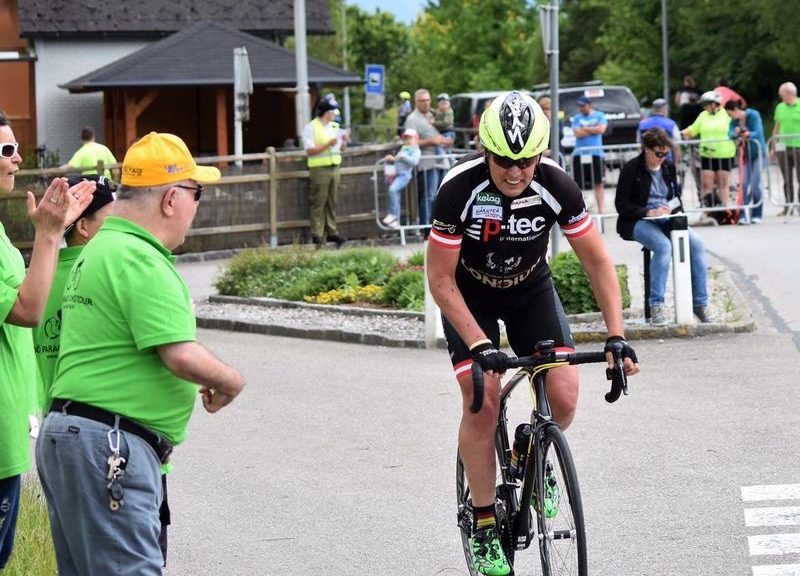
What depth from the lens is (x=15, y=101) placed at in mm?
37906

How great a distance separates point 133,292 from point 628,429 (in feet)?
19.5

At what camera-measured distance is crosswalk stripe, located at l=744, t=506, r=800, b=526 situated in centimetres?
746

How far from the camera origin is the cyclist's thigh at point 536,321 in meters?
6.48

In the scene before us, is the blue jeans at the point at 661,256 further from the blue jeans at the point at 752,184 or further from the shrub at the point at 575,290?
the blue jeans at the point at 752,184

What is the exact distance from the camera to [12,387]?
5.50 meters

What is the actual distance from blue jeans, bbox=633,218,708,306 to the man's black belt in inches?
365

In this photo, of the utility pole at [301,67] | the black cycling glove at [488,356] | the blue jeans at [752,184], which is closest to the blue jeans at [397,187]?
the utility pole at [301,67]

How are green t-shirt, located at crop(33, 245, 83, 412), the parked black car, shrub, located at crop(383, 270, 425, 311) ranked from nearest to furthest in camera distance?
green t-shirt, located at crop(33, 245, 83, 412)
shrub, located at crop(383, 270, 425, 311)
the parked black car

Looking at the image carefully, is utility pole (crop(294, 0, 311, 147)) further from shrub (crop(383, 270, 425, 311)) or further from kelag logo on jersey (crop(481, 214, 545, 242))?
kelag logo on jersey (crop(481, 214, 545, 242))

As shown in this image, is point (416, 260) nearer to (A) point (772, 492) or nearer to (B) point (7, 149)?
(A) point (772, 492)

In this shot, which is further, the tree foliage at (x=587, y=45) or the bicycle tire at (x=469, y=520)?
the tree foliage at (x=587, y=45)

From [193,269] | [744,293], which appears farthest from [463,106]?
[744,293]

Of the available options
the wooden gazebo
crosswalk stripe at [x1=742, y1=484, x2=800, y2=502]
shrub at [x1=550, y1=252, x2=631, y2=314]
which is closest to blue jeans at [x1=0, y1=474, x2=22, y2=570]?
crosswalk stripe at [x1=742, y1=484, x2=800, y2=502]

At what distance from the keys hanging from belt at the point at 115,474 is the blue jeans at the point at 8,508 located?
115 centimetres
